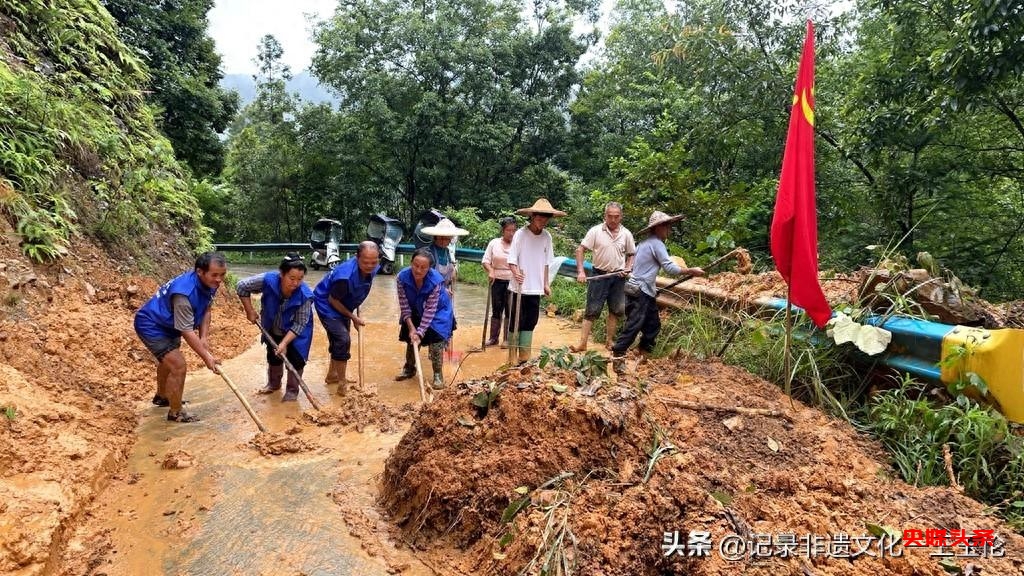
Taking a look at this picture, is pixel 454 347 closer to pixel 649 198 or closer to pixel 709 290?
pixel 709 290

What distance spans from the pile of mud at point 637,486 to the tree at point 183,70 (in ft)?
47.3

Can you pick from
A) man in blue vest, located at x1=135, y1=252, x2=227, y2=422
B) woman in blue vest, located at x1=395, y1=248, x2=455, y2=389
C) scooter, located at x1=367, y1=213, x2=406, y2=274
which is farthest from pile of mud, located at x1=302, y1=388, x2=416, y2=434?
scooter, located at x1=367, y1=213, x2=406, y2=274

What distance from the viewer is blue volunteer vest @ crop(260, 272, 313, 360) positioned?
513cm

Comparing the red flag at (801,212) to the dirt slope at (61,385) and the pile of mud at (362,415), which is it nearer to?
the pile of mud at (362,415)

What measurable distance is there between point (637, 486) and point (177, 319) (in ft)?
11.9

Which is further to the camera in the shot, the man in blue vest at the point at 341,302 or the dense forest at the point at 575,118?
the dense forest at the point at 575,118

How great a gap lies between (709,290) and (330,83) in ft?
54.0

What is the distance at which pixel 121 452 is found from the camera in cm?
386

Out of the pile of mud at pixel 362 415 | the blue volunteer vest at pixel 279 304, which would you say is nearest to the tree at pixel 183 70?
the blue volunteer vest at pixel 279 304

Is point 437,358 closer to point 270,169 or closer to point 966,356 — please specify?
point 966,356

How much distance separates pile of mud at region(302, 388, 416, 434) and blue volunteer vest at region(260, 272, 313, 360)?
77 centimetres

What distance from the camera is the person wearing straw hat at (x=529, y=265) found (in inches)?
236

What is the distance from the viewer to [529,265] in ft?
19.9

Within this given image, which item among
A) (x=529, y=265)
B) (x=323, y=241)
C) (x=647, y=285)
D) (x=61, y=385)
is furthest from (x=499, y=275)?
(x=323, y=241)
